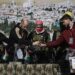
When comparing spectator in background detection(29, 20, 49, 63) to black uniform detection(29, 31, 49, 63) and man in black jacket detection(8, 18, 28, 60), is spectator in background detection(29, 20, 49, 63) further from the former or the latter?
man in black jacket detection(8, 18, 28, 60)

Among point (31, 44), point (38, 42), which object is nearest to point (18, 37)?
point (31, 44)

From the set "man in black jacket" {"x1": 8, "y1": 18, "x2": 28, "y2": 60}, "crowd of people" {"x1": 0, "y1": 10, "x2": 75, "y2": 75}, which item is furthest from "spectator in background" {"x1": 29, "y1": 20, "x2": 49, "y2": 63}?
"man in black jacket" {"x1": 8, "y1": 18, "x2": 28, "y2": 60}

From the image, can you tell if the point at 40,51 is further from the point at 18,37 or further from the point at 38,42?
the point at 18,37

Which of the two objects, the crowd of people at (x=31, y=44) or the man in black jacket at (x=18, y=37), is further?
the man in black jacket at (x=18, y=37)

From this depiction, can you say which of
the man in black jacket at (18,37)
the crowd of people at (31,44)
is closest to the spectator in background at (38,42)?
the crowd of people at (31,44)

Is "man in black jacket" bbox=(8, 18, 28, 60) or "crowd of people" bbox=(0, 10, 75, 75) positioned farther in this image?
"man in black jacket" bbox=(8, 18, 28, 60)

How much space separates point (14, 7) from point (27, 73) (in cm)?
148

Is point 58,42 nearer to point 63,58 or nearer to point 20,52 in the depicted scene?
point 63,58

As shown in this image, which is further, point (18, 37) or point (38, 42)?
point (18, 37)

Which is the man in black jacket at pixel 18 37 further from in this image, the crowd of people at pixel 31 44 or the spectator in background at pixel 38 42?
the spectator in background at pixel 38 42

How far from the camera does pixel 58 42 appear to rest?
545 centimetres

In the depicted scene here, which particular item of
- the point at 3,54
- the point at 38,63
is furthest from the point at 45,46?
the point at 3,54

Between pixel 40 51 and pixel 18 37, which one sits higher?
pixel 18 37

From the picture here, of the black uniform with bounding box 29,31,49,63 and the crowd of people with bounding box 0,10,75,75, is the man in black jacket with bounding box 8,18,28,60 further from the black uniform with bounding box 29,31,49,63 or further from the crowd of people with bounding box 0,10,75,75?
the black uniform with bounding box 29,31,49,63
